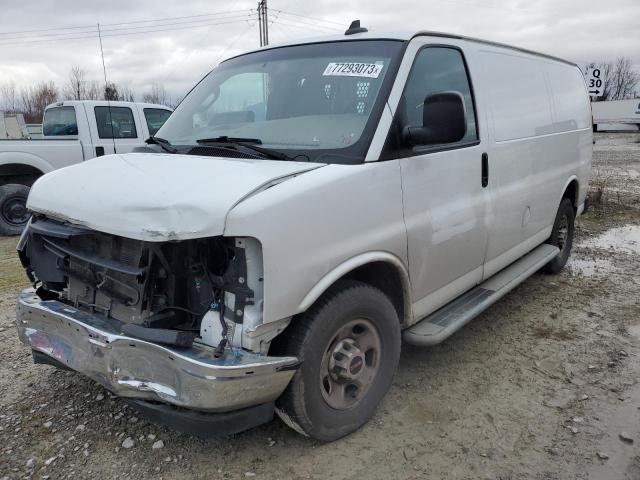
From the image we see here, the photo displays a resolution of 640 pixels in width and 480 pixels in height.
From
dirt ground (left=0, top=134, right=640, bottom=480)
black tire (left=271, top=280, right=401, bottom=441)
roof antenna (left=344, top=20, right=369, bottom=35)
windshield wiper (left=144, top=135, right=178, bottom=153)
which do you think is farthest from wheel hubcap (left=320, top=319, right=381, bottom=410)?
roof antenna (left=344, top=20, right=369, bottom=35)

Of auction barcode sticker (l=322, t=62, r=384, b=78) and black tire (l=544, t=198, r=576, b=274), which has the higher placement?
auction barcode sticker (l=322, t=62, r=384, b=78)

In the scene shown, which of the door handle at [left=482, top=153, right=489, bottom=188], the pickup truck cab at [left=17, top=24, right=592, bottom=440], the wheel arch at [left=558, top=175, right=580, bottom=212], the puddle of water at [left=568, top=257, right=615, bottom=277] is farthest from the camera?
the puddle of water at [left=568, top=257, right=615, bottom=277]

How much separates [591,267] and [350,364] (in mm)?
4471

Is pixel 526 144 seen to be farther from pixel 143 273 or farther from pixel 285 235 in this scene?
pixel 143 273

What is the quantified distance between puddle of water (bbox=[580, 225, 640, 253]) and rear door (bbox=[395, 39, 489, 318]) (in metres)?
4.11

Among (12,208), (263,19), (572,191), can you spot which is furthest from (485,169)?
(263,19)

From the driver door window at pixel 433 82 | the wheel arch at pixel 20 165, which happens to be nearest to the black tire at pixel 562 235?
the driver door window at pixel 433 82

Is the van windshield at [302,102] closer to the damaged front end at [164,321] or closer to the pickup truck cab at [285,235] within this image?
the pickup truck cab at [285,235]

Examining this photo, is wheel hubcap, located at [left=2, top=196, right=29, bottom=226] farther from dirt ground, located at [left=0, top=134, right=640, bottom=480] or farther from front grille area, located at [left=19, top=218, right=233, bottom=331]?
front grille area, located at [left=19, top=218, right=233, bottom=331]

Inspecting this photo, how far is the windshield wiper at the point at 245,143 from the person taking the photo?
2947 millimetres

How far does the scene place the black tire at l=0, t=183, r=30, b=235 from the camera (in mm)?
8445

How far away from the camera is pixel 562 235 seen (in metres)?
5.92

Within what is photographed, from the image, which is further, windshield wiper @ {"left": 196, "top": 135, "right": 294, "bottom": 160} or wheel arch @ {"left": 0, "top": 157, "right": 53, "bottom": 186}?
wheel arch @ {"left": 0, "top": 157, "right": 53, "bottom": 186}

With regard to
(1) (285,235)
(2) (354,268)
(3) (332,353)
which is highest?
(1) (285,235)
